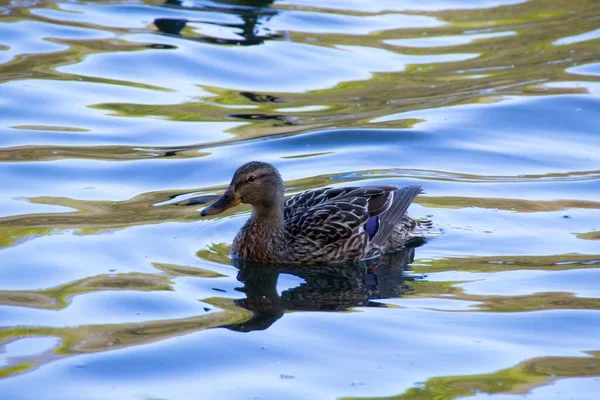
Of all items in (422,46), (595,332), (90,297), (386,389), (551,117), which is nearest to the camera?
(386,389)

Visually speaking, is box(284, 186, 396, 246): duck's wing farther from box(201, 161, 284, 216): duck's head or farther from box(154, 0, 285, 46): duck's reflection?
box(154, 0, 285, 46): duck's reflection

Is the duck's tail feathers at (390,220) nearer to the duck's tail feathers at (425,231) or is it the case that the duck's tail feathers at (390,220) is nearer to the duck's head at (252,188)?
the duck's tail feathers at (425,231)

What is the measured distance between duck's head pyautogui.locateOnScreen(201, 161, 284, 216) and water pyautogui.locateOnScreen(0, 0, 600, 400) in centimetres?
47

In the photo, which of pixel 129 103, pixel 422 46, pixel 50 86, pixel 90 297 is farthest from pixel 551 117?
pixel 90 297

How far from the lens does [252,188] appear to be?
9148 mm

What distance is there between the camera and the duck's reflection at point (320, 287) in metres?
7.96

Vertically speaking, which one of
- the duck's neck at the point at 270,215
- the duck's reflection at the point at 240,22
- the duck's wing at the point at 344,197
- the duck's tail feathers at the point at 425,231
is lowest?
the duck's tail feathers at the point at 425,231

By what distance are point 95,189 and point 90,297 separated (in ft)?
9.57

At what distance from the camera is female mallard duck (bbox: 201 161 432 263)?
29.9 ft

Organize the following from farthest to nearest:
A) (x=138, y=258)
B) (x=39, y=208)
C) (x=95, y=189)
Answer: (x=95, y=189), (x=39, y=208), (x=138, y=258)

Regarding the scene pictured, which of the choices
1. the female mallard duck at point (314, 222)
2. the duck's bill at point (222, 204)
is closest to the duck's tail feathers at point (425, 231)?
the female mallard duck at point (314, 222)

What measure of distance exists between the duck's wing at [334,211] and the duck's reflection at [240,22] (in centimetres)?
697

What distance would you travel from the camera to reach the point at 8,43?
15.8 meters

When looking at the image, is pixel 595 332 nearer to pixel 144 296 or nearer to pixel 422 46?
pixel 144 296
